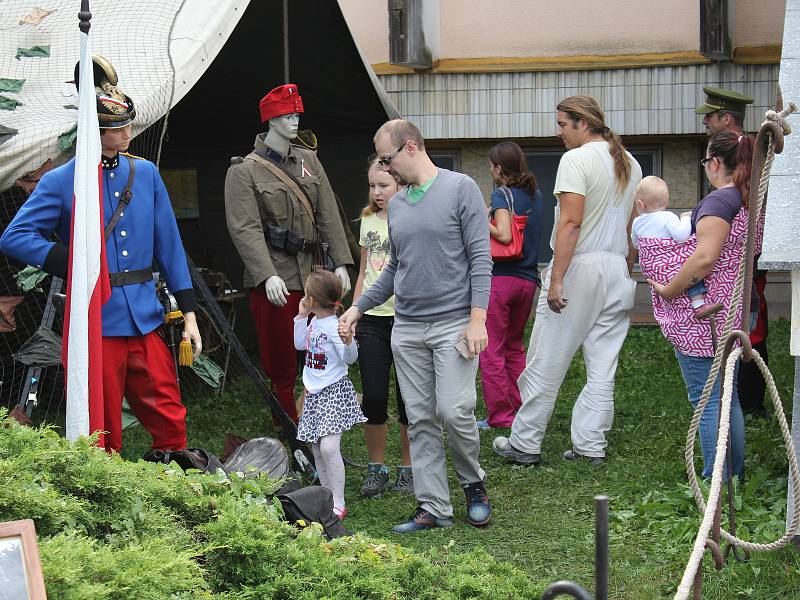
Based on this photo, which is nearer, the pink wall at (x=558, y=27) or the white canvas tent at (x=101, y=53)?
the white canvas tent at (x=101, y=53)

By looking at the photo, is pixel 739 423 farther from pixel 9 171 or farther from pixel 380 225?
pixel 9 171

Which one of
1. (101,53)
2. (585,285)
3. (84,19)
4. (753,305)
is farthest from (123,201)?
(753,305)

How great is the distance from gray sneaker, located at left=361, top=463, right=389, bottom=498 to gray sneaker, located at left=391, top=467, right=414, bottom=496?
62mm

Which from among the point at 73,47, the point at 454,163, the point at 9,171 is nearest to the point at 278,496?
the point at 9,171

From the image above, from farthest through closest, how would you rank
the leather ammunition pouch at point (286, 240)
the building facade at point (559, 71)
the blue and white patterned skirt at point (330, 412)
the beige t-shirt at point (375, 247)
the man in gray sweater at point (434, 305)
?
the building facade at point (559, 71) < the leather ammunition pouch at point (286, 240) < the beige t-shirt at point (375, 247) < the blue and white patterned skirt at point (330, 412) < the man in gray sweater at point (434, 305)

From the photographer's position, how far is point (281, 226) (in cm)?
671

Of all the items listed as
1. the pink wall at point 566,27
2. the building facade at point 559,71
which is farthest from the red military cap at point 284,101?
the pink wall at point 566,27

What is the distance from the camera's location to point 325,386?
5.57 m

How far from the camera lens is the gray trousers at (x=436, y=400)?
16.7ft

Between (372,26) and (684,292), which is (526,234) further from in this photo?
(372,26)

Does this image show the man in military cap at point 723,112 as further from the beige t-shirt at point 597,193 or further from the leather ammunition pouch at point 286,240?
the leather ammunition pouch at point 286,240

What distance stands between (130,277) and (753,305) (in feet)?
9.72

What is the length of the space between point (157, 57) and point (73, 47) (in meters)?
0.65

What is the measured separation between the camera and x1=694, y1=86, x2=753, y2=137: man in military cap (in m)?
7.46
